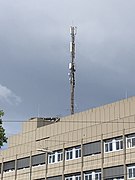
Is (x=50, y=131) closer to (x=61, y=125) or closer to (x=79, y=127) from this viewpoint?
(x=61, y=125)

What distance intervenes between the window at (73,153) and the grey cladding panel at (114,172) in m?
5.57

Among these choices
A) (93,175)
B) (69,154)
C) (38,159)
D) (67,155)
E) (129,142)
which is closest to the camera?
(129,142)

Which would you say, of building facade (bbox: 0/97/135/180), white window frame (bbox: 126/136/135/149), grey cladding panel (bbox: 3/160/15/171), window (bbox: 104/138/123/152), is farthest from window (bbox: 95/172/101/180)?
grey cladding panel (bbox: 3/160/15/171)

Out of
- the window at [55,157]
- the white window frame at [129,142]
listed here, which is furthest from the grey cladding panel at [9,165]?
the white window frame at [129,142]

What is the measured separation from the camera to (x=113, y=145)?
2125 inches

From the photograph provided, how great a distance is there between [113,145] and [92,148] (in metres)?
3.67

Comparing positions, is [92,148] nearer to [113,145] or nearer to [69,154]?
[113,145]

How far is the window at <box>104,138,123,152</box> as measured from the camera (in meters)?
53.1

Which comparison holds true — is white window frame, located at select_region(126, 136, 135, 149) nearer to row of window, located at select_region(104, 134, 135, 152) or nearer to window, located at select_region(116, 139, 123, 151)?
row of window, located at select_region(104, 134, 135, 152)

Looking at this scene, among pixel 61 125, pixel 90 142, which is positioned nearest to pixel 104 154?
pixel 90 142

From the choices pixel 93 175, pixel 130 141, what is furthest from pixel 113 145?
pixel 93 175

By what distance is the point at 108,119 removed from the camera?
57062 mm

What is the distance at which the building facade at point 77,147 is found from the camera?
52659mm

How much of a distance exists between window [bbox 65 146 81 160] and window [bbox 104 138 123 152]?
16.6ft
